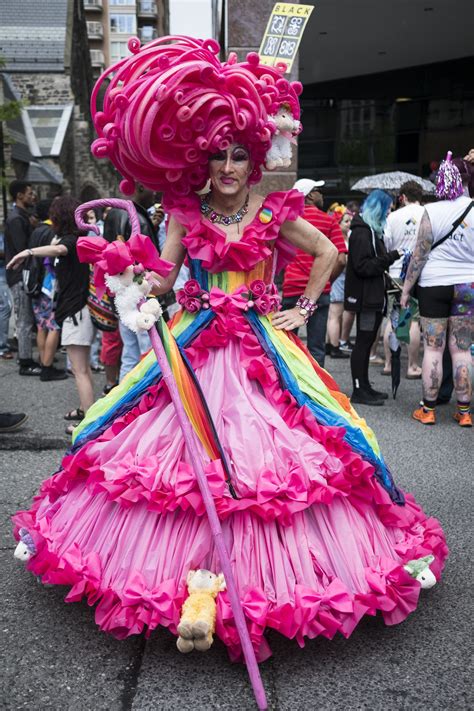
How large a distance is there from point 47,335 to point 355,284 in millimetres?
3400

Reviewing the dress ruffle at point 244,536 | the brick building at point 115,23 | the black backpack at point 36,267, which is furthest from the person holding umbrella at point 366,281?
the brick building at point 115,23

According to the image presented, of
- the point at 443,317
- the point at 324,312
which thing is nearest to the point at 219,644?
the point at 443,317

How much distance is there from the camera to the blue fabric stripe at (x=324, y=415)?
283 cm

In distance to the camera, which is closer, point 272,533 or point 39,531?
point 272,533

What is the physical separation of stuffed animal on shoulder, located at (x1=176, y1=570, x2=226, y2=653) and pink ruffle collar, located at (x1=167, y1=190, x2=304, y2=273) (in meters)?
1.25

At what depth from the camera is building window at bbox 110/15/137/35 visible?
70.6 metres

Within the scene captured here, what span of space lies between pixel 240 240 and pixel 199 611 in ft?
4.85

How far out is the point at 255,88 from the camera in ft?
9.41

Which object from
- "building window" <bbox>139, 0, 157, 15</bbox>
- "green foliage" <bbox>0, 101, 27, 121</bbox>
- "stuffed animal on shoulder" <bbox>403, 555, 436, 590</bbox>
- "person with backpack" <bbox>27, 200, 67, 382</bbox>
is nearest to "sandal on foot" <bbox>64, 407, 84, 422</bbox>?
"person with backpack" <bbox>27, 200, 67, 382</bbox>

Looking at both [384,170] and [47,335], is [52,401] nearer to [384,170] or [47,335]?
[47,335]

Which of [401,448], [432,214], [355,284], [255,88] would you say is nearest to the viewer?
[255,88]

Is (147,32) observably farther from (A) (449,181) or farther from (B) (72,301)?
(A) (449,181)

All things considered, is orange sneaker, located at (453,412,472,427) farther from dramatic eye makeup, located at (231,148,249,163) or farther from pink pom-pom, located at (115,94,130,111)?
pink pom-pom, located at (115,94,130,111)

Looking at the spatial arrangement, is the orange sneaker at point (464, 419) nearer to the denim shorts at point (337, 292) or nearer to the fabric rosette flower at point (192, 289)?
the denim shorts at point (337, 292)
